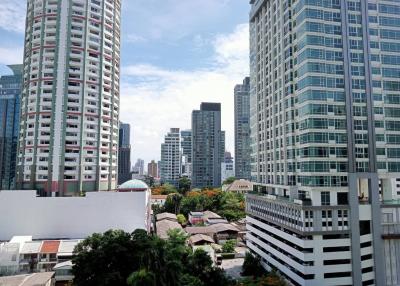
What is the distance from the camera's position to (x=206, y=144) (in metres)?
152

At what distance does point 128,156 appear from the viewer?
176625 mm

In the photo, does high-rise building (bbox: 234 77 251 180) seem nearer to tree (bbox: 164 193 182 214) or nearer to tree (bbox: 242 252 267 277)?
tree (bbox: 164 193 182 214)

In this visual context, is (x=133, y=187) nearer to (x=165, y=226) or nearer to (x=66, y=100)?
(x=165, y=226)

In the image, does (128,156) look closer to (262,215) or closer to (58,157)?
(58,157)

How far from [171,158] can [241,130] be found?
140 ft

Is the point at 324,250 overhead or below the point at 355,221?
below

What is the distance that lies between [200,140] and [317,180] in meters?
118

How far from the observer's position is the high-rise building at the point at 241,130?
15462 cm

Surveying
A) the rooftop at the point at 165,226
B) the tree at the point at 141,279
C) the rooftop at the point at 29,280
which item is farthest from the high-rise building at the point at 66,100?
the tree at the point at 141,279

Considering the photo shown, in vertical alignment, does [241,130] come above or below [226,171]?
above

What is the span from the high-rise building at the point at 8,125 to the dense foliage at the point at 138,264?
8153cm

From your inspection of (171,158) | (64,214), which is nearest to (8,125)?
(64,214)

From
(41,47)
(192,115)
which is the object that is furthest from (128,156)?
(41,47)

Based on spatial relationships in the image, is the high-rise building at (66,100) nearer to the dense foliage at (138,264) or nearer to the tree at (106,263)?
the dense foliage at (138,264)
